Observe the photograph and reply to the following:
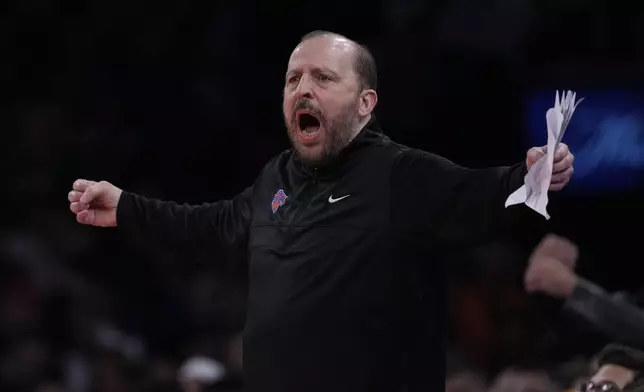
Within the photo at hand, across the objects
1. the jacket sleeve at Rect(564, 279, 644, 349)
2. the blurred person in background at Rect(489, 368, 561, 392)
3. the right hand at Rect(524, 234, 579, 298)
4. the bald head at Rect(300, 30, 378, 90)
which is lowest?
the blurred person in background at Rect(489, 368, 561, 392)

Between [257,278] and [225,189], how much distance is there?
425 centimetres

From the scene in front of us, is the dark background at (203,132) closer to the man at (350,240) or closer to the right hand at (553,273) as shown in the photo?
the right hand at (553,273)

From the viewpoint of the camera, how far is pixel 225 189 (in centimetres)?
745

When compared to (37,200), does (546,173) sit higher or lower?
higher

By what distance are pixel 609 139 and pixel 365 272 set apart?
386 cm

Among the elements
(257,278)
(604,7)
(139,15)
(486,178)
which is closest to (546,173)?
(486,178)

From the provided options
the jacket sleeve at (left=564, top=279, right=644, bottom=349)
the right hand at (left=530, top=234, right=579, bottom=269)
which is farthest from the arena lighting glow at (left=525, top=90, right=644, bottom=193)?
the jacket sleeve at (left=564, top=279, right=644, bottom=349)

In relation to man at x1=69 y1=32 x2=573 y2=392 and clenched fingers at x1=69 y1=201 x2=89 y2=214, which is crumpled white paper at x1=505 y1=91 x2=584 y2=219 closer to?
man at x1=69 y1=32 x2=573 y2=392

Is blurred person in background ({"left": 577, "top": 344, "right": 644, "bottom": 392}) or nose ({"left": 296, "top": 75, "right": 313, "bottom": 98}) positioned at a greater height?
nose ({"left": 296, "top": 75, "right": 313, "bottom": 98})

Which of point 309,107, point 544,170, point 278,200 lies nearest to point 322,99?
point 309,107

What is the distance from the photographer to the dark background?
670 centimetres

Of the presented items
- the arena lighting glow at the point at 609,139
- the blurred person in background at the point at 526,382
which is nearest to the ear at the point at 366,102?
the blurred person in background at the point at 526,382

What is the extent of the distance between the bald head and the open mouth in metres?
0.17

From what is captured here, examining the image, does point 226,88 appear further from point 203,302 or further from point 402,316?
point 402,316
